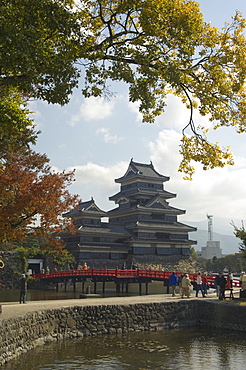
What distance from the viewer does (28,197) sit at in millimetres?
17562

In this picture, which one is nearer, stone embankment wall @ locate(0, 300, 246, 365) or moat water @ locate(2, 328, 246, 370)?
moat water @ locate(2, 328, 246, 370)

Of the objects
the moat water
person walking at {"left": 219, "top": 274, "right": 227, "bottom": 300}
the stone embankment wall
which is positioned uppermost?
person walking at {"left": 219, "top": 274, "right": 227, "bottom": 300}

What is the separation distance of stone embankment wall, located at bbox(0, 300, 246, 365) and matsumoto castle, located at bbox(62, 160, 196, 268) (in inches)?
1234

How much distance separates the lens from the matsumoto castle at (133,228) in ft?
166

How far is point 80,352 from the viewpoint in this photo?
1295 centimetres

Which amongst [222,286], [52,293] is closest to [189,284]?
[222,286]

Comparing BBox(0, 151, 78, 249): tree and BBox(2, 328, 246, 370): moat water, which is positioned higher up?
BBox(0, 151, 78, 249): tree

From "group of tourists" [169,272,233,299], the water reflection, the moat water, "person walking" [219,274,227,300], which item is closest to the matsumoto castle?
the water reflection

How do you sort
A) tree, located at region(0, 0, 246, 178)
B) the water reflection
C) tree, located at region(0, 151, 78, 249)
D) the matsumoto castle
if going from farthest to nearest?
the matsumoto castle < the water reflection < tree, located at region(0, 151, 78, 249) < tree, located at region(0, 0, 246, 178)

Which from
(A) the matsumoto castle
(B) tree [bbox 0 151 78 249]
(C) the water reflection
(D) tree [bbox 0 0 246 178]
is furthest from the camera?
(A) the matsumoto castle

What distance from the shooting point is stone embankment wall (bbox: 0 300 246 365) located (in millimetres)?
12734

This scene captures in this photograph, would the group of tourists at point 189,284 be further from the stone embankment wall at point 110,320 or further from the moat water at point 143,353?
the moat water at point 143,353

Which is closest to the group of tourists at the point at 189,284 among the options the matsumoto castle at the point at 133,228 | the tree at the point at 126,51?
the tree at the point at 126,51

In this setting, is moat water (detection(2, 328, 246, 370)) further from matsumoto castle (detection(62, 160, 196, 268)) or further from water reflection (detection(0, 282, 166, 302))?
matsumoto castle (detection(62, 160, 196, 268))
